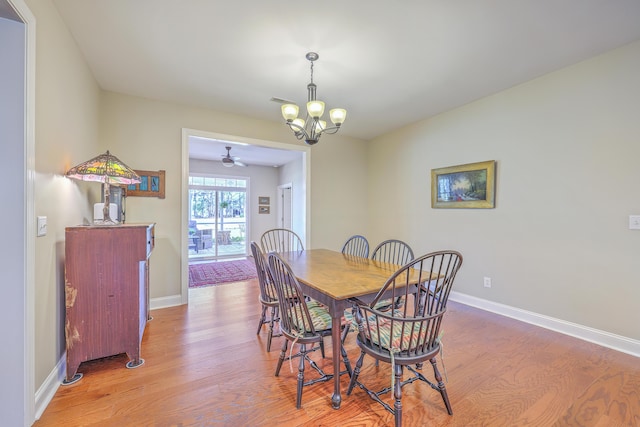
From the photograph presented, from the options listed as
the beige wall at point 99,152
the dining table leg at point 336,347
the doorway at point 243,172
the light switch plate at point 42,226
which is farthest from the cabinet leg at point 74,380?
the dining table leg at point 336,347

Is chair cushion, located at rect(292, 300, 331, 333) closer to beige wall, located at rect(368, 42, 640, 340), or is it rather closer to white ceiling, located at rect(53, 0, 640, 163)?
white ceiling, located at rect(53, 0, 640, 163)

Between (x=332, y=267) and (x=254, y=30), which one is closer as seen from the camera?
(x=254, y=30)

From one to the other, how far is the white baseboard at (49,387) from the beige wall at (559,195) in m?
4.09

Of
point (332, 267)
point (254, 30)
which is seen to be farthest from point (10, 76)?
point (332, 267)

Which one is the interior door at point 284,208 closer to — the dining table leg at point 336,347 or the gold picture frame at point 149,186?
the gold picture frame at point 149,186

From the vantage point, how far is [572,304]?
2.63m

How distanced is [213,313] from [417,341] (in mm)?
2527

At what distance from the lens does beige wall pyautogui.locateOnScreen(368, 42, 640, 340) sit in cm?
234

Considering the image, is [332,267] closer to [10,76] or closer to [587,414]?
[587,414]

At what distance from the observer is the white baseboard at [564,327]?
91.2 inches

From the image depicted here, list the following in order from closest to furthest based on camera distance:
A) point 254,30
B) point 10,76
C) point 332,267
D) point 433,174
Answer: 1. point 10,76
2. point 254,30
3. point 332,267
4. point 433,174

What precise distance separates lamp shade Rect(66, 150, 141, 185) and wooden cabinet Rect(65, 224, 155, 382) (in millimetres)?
446

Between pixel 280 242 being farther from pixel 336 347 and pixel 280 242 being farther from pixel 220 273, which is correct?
pixel 336 347

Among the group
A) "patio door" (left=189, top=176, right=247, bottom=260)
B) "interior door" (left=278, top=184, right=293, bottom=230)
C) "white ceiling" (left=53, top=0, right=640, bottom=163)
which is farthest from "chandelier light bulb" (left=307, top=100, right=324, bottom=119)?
"patio door" (left=189, top=176, right=247, bottom=260)
